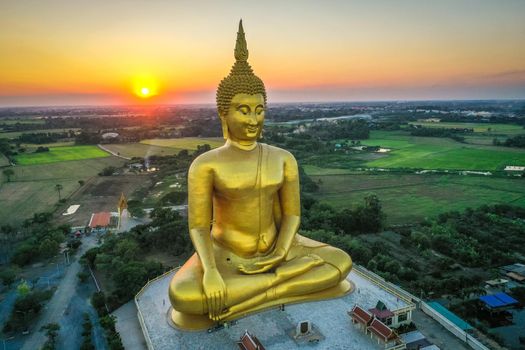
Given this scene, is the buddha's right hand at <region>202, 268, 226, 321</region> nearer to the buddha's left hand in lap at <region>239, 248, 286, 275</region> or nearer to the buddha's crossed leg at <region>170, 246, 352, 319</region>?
the buddha's crossed leg at <region>170, 246, 352, 319</region>

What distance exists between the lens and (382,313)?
10203 mm

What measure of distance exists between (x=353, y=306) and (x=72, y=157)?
4512 cm

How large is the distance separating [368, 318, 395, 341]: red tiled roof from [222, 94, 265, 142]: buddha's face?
199 inches

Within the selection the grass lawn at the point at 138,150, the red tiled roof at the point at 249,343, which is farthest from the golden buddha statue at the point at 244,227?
the grass lawn at the point at 138,150

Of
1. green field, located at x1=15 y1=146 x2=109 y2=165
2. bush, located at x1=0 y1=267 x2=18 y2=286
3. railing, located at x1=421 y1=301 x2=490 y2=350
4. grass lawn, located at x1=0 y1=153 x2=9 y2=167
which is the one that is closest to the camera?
railing, located at x1=421 y1=301 x2=490 y2=350

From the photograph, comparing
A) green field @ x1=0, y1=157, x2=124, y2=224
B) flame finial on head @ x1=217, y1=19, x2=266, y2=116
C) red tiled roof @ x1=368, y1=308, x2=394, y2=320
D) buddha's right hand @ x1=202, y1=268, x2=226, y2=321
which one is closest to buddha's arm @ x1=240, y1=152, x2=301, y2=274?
buddha's right hand @ x1=202, y1=268, x2=226, y2=321

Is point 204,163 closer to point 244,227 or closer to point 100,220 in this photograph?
point 244,227

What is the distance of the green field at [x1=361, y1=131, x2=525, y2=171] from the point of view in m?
40.7

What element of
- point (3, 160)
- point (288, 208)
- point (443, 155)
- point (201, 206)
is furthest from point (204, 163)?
point (3, 160)

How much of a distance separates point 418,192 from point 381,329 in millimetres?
22284

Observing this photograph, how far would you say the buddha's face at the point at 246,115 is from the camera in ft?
30.8

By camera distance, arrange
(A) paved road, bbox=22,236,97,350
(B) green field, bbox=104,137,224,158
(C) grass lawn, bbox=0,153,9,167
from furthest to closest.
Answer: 1. (B) green field, bbox=104,137,224,158
2. (C) grass lawn, bbox=0,153,9,167
3. (A) paved road, bbox=22,236,97,350

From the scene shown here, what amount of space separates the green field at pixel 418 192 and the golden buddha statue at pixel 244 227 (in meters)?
14.4

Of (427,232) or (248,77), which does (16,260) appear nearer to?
(248,77)
